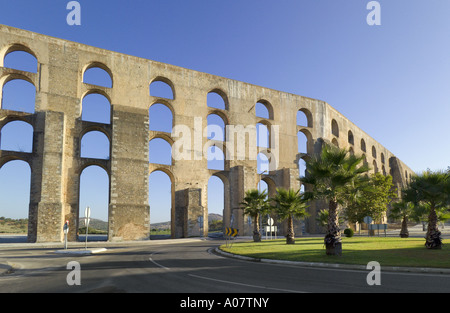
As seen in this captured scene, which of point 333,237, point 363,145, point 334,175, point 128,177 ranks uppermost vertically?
point 363,145

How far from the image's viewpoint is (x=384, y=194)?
39906mm

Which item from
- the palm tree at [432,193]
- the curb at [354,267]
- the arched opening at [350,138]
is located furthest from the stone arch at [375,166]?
the curb at [354,267]

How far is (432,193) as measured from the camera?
1892 centimetres

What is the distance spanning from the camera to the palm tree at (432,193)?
Answer: 1855 cm

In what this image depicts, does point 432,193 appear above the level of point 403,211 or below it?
above

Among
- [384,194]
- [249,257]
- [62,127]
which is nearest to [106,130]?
[62,127]

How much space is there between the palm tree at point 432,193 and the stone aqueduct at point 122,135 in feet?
79.6

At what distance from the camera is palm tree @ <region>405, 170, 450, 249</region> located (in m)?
18.5

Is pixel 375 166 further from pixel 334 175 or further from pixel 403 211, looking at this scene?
pixel 334 175

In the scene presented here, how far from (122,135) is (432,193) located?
2875cm

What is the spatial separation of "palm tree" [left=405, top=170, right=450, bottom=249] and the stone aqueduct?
24266 mm
